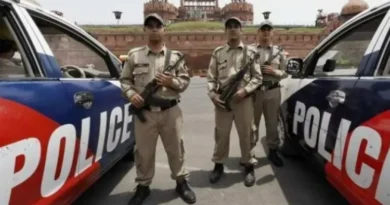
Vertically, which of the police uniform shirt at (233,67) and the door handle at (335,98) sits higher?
the police uniform shirt at (233,67)

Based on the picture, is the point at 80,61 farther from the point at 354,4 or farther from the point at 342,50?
the point at 354,4

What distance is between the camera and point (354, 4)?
38.2 m

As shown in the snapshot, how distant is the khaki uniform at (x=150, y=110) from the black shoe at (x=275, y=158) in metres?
1.52

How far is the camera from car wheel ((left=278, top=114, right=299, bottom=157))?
14.3 feet

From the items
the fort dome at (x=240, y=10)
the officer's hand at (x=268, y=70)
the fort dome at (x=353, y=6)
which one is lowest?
the officer's hand at (x=268, y=70)

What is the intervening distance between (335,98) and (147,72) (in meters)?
1.46

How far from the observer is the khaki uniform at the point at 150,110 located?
10.1 ft

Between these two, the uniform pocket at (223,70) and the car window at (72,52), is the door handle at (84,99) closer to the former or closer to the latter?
the car window at (72,52)

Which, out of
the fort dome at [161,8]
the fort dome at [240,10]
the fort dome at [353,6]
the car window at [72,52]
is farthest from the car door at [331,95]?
the fort dome at [240,10]

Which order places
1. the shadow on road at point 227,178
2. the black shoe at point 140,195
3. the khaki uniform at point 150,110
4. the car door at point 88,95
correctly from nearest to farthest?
1. the car door at point 88,95
2. the khaki uniform at point 150,110
3. the black shoe at point 140,195
4. the shadow on road at point 227,178

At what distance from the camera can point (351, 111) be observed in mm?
2410

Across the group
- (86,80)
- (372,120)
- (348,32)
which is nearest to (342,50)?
(348,32)

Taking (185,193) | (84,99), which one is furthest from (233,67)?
(84,99)

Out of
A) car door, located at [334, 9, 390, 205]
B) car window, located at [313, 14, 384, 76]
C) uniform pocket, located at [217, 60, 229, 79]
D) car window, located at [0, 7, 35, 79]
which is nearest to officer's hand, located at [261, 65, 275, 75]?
car window, located at [313, 14, 384, 76]
